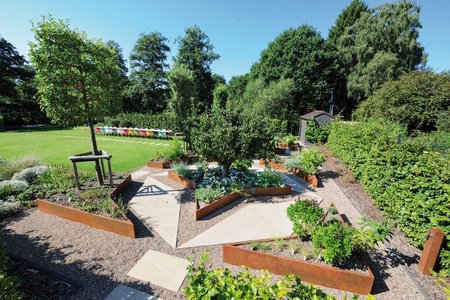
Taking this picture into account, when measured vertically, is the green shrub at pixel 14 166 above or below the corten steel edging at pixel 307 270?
above

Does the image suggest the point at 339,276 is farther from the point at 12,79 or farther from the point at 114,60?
the point at 12,79

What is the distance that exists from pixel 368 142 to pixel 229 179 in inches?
201

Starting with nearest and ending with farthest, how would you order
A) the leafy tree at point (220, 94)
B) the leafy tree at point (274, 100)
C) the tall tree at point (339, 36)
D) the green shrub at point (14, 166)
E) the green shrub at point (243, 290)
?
the green shrub at point (243, 290), the green shrub at point (14, 166), the leafy tree at point (220, 94), the leafy tree at point (274, 100), the tall tree at point (339, 36)

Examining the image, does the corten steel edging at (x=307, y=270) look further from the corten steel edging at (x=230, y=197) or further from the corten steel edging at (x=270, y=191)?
the corten steel edging at (x=270, y=191)

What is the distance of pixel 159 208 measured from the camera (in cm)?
637

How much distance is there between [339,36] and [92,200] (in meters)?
33.8

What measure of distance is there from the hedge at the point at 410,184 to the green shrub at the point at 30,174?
37.6ft

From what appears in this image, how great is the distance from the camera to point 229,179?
737cm

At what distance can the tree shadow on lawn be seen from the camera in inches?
138

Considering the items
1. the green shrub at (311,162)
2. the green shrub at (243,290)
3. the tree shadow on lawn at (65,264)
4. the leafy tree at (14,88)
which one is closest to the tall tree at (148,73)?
the leafy tree at (14,88)

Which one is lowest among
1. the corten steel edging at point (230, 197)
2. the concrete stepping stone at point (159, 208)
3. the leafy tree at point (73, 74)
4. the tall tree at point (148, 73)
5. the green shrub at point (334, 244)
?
the concrete stepping stone at point (159, 208)

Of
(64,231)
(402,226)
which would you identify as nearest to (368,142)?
(402,226)

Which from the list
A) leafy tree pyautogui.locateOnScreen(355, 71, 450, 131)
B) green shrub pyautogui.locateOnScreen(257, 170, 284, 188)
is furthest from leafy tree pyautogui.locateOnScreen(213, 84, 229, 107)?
leafy tree pyautogui.locateOnScreen(355, 71, 450, 131)

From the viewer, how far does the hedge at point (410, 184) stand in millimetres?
3668
